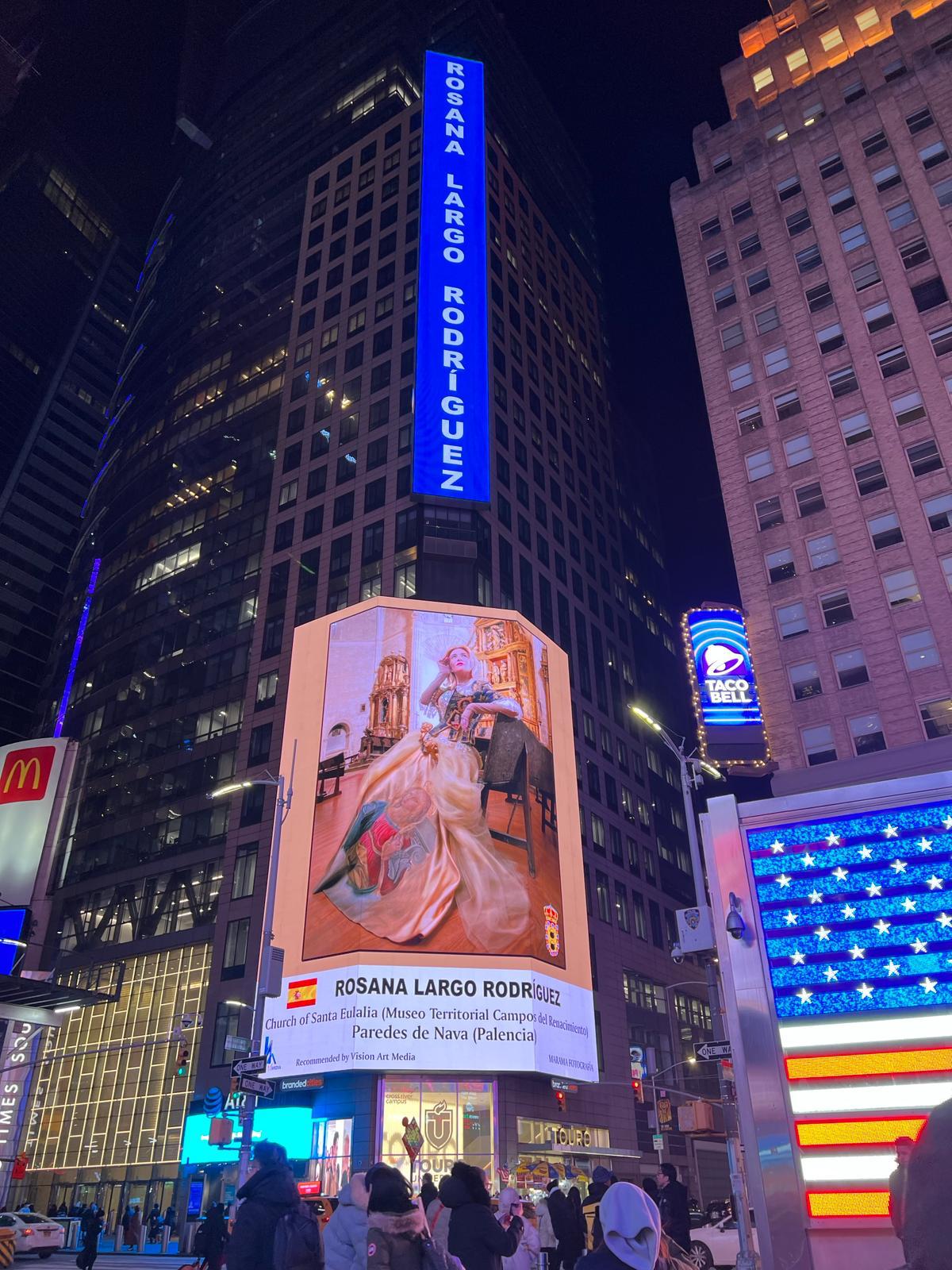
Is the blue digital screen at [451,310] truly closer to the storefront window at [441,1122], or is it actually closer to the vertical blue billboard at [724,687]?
the vertical blue billboard at [724,687]

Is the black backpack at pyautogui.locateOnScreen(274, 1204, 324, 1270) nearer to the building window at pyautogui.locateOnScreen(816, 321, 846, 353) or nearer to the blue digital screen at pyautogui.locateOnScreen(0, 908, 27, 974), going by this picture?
the blue digital screen at pyautogui.locateOnScreen(0, 908, 27, 974)

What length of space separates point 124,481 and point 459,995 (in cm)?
6676

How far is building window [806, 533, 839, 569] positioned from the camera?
45.7m

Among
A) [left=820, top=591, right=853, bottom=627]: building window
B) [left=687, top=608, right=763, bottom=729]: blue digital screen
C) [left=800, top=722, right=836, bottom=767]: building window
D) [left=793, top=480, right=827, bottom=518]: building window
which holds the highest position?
[left=793, top=480, right=827, bottom=518]: building window

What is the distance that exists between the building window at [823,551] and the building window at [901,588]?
2.67 metres

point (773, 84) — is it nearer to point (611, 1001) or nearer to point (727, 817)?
point (611, 1001)

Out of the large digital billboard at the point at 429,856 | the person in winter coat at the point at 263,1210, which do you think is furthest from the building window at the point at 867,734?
the person in winter coat at the point at 263,1210

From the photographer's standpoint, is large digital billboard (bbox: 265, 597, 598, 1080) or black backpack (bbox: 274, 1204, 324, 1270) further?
large digital billboard (bbox: 265, 597, 598, 1080)

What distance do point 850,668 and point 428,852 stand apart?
21.3 m

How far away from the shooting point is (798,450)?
48.8 m

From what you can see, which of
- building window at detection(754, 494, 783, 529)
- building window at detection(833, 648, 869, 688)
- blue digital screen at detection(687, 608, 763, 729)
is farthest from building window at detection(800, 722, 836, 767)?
building window at detection(754, 494, 783, 529)

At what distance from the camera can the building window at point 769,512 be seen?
48.2m

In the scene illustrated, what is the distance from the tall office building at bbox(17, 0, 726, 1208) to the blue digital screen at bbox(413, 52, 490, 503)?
503 cm

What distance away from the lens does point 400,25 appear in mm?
91312
